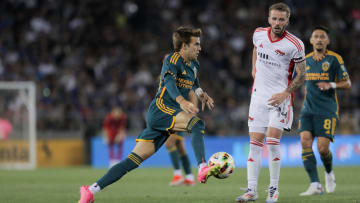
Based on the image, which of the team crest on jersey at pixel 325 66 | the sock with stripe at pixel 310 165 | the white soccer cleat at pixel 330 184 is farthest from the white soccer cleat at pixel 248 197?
the team crest on jersey at pixel 325 66

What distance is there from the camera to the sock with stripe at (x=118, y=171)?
707 cm

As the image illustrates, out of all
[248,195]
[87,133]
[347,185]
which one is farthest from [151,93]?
[248,195]

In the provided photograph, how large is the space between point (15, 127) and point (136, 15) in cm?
774

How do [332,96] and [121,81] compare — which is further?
[121,81]

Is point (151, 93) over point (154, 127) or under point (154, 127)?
over

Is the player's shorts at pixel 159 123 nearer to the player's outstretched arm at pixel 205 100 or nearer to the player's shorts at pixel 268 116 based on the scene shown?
the player's outstretched arm at pixel 205 100

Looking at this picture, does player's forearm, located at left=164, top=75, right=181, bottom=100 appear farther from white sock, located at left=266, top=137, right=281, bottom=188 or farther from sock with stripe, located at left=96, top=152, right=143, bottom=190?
white sock, located at left=266, top=137, right=281, bottom=188

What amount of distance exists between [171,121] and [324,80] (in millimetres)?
3332

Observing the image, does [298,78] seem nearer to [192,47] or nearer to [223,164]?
[192,47]

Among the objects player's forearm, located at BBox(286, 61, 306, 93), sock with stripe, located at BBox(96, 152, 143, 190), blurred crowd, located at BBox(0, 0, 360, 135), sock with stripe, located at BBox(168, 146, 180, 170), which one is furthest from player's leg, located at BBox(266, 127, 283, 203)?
blurred crowd, located at BBox(0, 0, 360, 135)

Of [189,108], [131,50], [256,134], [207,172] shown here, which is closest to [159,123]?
[189,108]

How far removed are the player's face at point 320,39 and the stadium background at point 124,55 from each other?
32.5 ft

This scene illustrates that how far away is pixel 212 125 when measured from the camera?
21.0m

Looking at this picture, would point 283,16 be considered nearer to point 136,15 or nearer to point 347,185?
point 347,185
